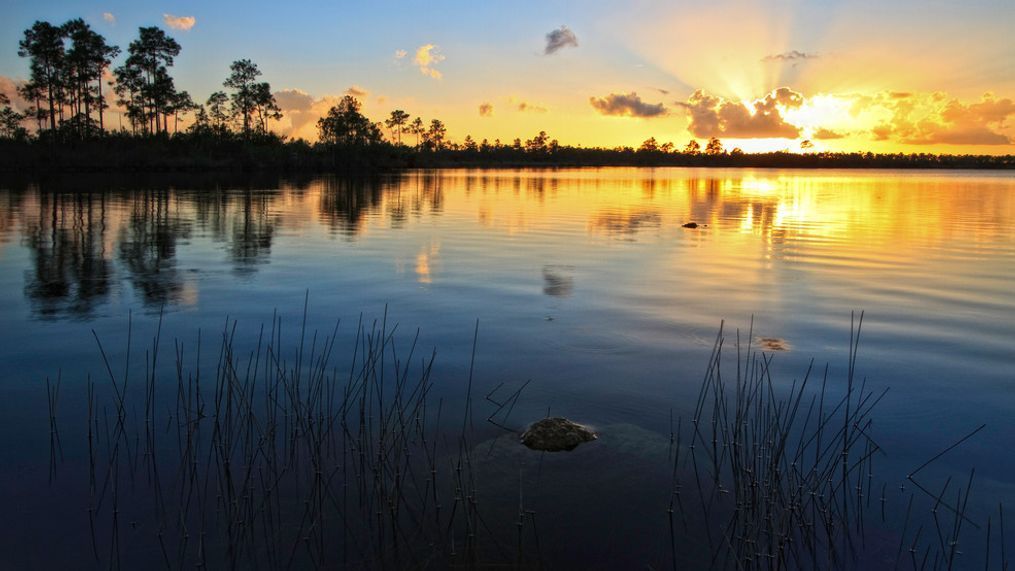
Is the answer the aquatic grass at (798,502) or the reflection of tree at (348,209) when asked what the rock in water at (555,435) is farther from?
the reflection of tree at (348,209)

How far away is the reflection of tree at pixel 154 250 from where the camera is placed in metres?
15.6

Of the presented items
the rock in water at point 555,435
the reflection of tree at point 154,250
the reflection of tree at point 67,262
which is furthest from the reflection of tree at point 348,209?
the rock in water at point 555,435

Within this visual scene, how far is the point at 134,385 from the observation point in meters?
9.33

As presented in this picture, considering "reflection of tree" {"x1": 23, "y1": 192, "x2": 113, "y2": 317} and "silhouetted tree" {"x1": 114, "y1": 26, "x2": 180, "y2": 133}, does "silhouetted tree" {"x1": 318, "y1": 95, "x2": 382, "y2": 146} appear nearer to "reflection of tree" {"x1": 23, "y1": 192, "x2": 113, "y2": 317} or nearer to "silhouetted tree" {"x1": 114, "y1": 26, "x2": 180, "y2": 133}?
"silhouetted tree" {"x1": 114, "y1": 26, "x2": 180, "y2": 133}

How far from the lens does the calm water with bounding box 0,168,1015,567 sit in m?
8.05

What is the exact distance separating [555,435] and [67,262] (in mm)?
17148

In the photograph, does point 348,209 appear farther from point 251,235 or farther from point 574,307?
point 574,307

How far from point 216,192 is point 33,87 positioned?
55625mm

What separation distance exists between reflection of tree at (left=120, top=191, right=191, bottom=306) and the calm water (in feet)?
0.41

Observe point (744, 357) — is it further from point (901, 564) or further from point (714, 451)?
point (901, 564)

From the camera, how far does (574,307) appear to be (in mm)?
14562

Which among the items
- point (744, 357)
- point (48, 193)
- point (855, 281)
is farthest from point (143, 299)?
point (48, 193)

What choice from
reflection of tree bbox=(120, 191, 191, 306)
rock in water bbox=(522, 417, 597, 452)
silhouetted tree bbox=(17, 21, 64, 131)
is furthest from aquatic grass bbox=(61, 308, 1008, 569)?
silhouetted tree bbox=(17, 21, 64, 131)

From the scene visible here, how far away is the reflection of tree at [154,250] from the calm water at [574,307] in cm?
12
